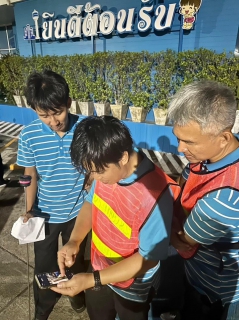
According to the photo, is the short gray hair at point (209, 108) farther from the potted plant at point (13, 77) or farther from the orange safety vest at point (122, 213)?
the potted plant at point (13, 77)

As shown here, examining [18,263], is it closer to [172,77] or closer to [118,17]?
[172,77]

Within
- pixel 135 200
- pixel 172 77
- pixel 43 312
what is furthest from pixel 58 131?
pixel 172 77

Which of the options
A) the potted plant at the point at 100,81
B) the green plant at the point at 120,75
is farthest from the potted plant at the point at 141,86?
the potted plant at the point at 100,81

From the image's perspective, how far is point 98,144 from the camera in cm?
113

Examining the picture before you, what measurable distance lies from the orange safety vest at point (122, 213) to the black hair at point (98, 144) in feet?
0.62

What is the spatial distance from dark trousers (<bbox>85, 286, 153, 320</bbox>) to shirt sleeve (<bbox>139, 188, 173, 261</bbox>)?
1.44 feet

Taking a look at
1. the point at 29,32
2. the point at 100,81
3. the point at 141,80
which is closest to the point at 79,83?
the point at 100,81

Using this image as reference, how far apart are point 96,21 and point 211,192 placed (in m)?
8.24

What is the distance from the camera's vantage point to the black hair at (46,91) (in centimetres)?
172

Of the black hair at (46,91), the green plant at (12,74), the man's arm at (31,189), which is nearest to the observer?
the black hair at (46,91)

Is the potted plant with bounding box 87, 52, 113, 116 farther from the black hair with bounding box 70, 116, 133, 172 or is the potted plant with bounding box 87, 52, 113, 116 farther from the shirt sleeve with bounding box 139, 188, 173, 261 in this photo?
the shirt sleeve with bounding box 139, 188, 173, 261

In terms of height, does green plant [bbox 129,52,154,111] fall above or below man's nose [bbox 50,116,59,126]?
below

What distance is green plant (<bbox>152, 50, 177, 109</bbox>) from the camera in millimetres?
6340

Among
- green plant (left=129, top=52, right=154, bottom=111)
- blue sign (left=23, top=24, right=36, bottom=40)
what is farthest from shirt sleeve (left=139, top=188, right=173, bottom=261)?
blue sign (left=23, top=24, right=36, bottom=40)
